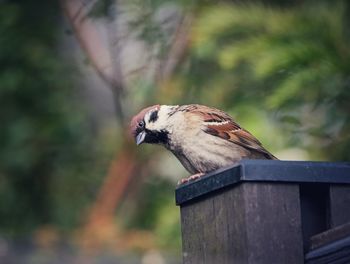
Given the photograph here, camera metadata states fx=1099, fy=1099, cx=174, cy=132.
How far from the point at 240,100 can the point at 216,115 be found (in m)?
0.62

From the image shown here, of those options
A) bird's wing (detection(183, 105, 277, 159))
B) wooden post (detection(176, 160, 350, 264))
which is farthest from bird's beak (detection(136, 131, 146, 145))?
wooden post (detection(176, 160, 350, 264))

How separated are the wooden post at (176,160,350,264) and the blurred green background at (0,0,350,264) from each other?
1.71 metres

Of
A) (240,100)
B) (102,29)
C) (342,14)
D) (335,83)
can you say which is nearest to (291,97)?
(335,83)

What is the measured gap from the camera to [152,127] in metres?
4.02

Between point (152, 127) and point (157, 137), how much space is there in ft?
0.19

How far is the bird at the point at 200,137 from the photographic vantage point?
3895 millimetres

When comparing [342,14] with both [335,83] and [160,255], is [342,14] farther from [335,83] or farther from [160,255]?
[160,255]

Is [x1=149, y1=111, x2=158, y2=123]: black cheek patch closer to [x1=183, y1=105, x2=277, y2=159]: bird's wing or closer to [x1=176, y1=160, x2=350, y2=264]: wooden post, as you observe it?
[x1=183, y1=105, x2=277, y2=159]: bird's wing

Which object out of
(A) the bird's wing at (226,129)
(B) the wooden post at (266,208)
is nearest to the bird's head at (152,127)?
(A) the bird's wing at (226,129)

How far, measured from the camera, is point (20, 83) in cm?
556

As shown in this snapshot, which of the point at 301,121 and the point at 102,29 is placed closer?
the point at 301,121

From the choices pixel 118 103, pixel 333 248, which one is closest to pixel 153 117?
pixel 118 103

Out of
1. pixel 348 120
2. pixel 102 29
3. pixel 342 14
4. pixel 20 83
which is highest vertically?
pixel 102 29

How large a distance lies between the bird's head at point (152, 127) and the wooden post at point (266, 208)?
182 cm
